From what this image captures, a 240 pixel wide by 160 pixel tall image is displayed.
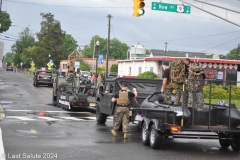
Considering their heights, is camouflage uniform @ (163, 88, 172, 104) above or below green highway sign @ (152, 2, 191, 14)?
below

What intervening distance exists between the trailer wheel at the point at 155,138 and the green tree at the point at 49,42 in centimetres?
11279

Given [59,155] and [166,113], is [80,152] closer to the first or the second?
[59,155]

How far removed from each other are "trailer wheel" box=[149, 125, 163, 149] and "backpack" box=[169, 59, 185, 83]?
1683mm

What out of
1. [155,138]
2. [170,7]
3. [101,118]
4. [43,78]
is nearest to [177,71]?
[155,138]

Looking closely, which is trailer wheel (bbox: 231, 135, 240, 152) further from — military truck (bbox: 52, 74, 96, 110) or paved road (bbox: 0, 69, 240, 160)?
military truck (bbox: 52, 74, 96, 110)

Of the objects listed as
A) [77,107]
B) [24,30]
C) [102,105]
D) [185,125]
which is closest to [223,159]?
[185,125]

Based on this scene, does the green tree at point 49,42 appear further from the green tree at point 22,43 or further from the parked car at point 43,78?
the parked car at point 43,78

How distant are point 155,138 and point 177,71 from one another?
7.67 feet

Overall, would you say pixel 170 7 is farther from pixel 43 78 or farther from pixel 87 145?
pixel 43 78

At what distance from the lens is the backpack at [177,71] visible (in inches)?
527

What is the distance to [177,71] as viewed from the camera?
532 inches

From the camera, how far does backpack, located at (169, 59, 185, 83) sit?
1339 cm

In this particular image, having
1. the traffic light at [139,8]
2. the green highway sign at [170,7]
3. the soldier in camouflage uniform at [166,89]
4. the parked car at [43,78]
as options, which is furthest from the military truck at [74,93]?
Result: the parked car at [43,78]

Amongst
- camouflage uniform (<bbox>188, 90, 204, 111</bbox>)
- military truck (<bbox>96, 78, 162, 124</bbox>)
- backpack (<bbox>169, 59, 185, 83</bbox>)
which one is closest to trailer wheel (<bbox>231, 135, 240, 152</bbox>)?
camouflage uniform (<bbox>188, 90, 204, 111</bbox>)
